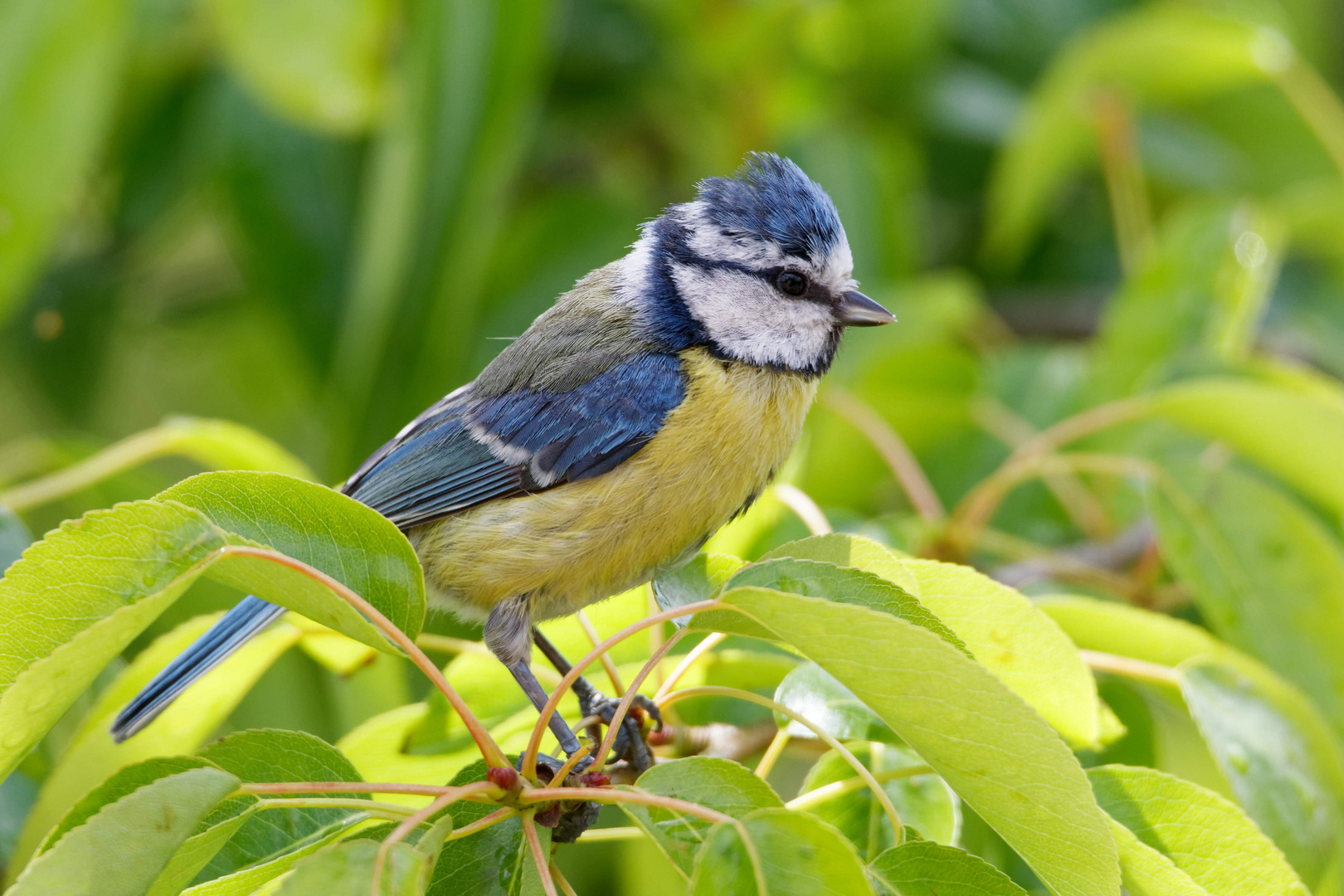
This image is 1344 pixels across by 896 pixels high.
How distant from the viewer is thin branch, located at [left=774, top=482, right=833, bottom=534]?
1716 mm

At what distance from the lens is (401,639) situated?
1.11 metres

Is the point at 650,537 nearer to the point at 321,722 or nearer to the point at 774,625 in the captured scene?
the point at 774,625

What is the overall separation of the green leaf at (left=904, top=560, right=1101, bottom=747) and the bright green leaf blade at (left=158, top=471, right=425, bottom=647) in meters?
0.54

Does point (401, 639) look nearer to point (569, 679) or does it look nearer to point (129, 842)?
point (569, 679)

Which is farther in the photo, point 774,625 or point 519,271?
point 519,271

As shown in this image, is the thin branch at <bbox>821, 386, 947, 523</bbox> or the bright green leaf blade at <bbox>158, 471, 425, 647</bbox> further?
the thin branch at <bbox>821, 386, 947, 523</bbox>

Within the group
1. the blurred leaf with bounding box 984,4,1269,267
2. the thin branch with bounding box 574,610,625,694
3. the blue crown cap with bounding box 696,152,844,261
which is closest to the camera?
the thin branch with bounding box 574,610,625,694

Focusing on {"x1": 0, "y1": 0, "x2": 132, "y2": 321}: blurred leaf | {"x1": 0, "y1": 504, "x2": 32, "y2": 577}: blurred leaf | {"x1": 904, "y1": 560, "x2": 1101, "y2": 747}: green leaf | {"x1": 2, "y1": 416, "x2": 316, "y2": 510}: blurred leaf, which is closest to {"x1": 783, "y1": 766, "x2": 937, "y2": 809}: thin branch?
{"x1": 904, "y1": 560, "x2": 1101, "y2": 747}: green leaf

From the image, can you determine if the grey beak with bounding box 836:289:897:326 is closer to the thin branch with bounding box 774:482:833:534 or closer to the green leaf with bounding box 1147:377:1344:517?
the thin branch with bounding box 774:482:833:534

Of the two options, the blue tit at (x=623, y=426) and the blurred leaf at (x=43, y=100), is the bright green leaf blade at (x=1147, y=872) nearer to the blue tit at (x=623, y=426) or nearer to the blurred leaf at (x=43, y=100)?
the blue tit at (x=623, y=426)

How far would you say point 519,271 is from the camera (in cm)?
312

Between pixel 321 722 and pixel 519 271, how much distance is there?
128 centimetres

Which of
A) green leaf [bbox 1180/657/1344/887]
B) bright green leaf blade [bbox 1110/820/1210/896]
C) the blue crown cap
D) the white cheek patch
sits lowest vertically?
green leaf [bbox 1180/657/1344/887]

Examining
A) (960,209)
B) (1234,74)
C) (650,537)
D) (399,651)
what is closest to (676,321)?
(650,537)
